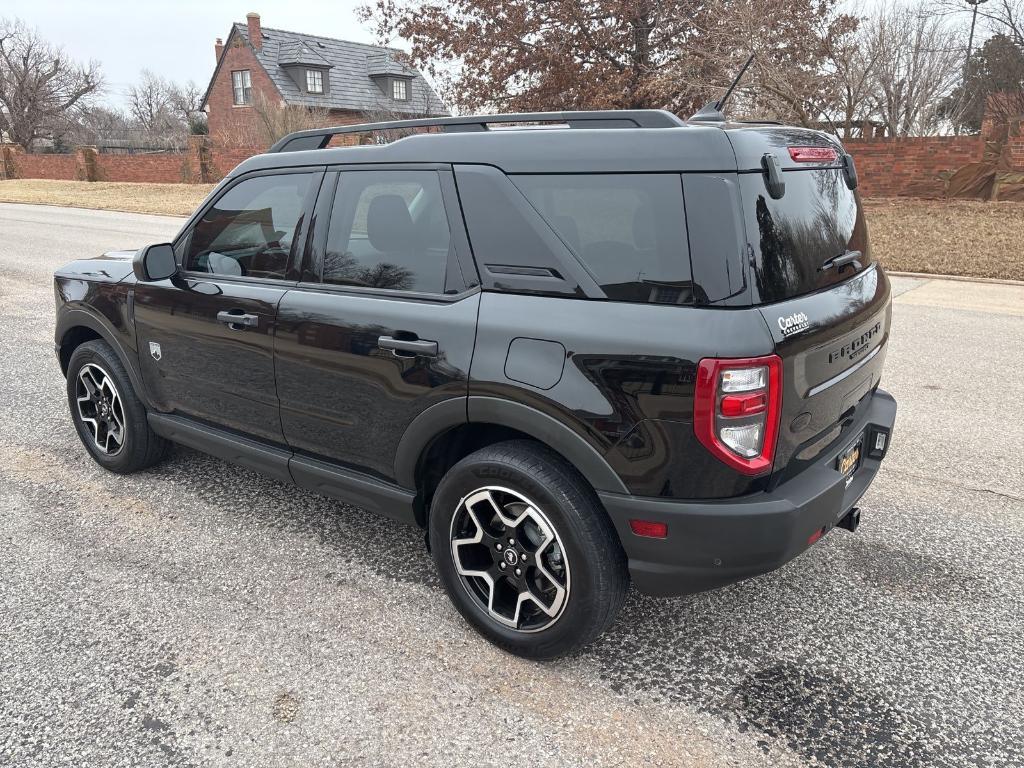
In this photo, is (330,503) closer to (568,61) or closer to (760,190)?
Answer: (760,190)

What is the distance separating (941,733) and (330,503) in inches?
111

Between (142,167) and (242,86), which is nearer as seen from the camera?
(142,167)

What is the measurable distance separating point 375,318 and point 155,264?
144 centimetres

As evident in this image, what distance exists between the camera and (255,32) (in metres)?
49.5

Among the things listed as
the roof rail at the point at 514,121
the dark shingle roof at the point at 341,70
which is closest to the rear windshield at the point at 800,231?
the roof rail at the point at 514,121

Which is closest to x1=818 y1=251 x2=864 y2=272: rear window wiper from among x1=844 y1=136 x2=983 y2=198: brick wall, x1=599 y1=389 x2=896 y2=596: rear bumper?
x1=599 y1=389 x2=896 y2=596: rear bumper

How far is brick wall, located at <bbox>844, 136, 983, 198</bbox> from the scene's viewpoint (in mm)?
14852

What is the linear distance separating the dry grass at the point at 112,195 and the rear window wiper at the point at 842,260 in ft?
72.3

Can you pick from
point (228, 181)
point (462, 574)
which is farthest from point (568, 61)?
point (462, 574)

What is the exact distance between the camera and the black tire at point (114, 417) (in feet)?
13.6

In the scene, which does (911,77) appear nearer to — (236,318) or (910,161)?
(910,161)

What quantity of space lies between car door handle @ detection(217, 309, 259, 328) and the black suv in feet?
0.05

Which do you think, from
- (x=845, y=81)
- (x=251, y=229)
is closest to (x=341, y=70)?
(x=845, y=81)

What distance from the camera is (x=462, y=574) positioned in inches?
114
